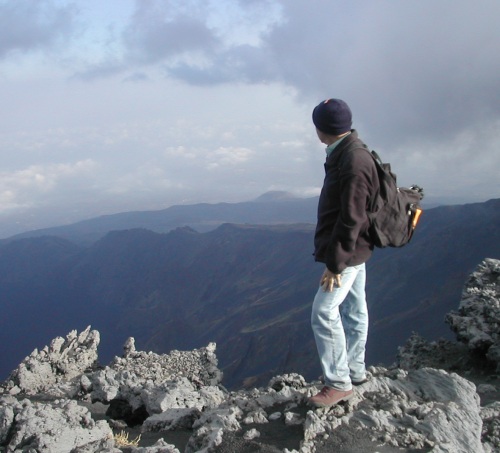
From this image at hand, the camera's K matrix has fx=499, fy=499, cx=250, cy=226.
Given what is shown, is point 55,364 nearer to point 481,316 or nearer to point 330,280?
point 481,316

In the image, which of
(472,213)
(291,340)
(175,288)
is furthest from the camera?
(175,288)

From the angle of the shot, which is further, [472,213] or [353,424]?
[472,213]

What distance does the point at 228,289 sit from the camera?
121 metres

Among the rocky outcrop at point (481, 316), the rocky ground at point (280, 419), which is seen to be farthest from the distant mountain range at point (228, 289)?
the rocky ground at point (280, 419)

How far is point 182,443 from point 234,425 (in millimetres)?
1166

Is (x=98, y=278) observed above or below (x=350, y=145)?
below

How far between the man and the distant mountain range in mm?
47542

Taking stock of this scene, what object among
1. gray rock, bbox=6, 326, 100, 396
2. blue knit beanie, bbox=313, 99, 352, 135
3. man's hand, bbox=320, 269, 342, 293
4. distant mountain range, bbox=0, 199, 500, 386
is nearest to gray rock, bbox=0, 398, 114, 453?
man's hand, bbox=320, 269, 342, 293

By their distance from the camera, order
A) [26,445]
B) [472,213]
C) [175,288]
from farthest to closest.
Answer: [175,288], [472,213], [26,445]

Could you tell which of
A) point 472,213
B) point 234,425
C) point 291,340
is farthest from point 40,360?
point 472,213

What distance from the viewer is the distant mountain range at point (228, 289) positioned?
6856 centimetres

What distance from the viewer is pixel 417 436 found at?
179 inches

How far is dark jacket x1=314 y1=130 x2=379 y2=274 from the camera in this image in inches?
173

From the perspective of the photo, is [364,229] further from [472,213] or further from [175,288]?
[175,288]
